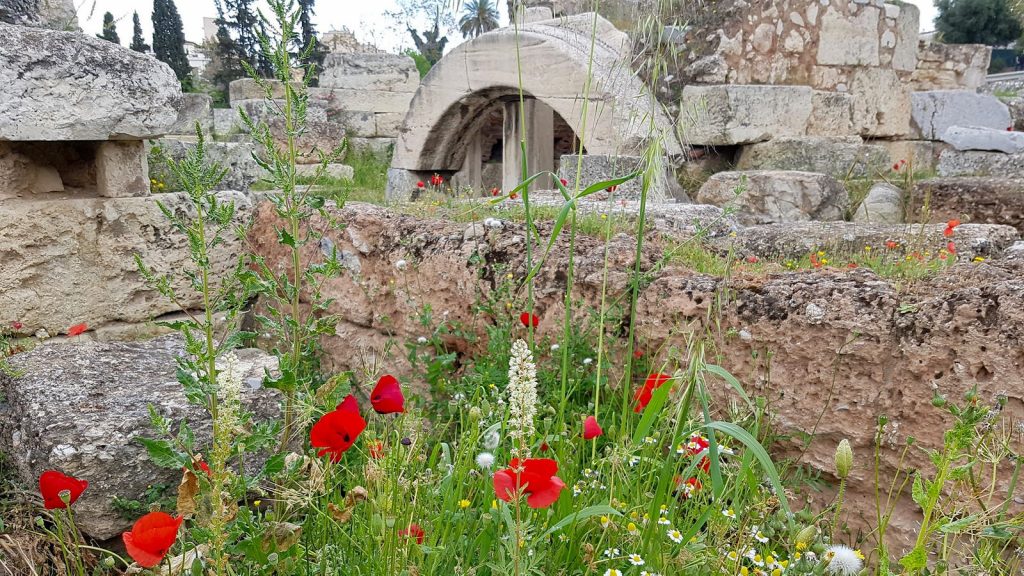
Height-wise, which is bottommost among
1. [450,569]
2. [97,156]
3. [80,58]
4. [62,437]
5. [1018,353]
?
[450,569]

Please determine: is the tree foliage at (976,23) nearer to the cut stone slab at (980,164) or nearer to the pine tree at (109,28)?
the cut stone slab at (980,164)

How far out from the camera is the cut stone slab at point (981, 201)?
14.5 ft

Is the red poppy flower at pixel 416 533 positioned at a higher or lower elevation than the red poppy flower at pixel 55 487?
lower

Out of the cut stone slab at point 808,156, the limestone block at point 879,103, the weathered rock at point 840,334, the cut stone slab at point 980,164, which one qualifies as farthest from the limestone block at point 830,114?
the weathered rock at point 840,334

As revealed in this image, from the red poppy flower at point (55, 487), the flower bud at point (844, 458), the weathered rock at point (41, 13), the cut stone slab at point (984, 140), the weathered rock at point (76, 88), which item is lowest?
the red poppy flower at point (55, 487)

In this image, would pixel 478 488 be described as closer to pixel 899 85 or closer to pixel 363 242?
pixel 363 242

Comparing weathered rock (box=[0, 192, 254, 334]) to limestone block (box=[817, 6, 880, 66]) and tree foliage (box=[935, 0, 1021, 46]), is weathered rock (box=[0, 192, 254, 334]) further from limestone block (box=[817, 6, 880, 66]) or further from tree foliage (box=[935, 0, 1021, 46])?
tree foliage (box=[935, 0, 1021, 46])

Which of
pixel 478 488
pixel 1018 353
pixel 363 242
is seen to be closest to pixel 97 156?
pixel 363 242

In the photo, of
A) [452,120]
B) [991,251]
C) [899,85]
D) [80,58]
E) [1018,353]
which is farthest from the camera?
[452,120]

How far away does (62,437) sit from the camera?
177cm

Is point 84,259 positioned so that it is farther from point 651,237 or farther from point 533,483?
point 533,483

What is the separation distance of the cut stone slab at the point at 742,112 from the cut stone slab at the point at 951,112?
72.8 inches

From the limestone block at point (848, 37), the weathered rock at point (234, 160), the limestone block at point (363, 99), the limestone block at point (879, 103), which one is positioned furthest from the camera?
the limestone block at point (363, 99)

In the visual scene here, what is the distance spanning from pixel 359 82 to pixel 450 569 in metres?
9.63
